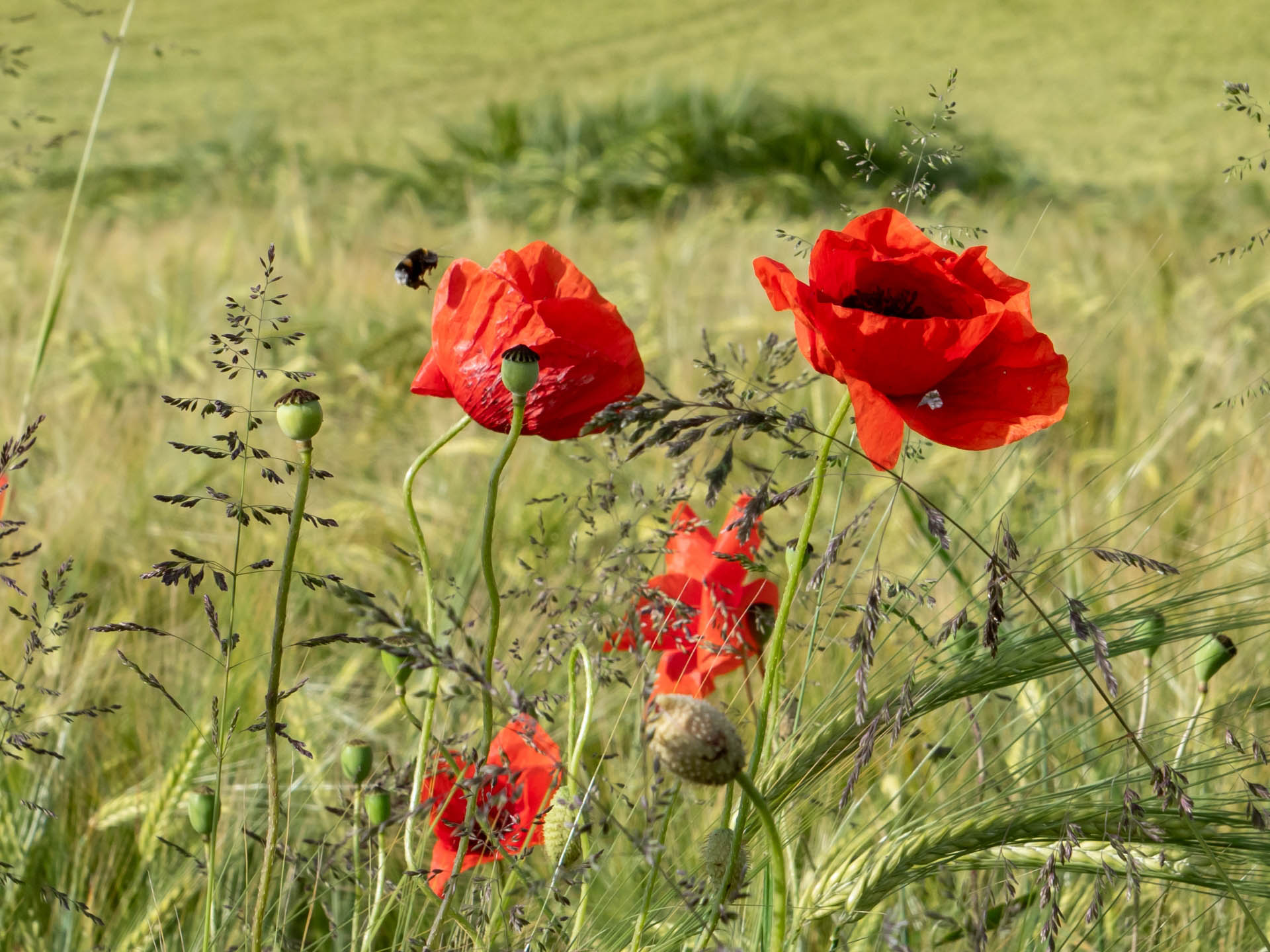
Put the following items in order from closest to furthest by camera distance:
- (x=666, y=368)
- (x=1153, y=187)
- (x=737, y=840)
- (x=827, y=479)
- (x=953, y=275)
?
(x=737, y=840) → (x=953, y=275) → (x=827, y=479) → (x=666, y=368) → (x=1153, y=187)

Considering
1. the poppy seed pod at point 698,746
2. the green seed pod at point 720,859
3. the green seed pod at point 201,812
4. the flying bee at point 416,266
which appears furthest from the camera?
the flying bee at point 416,266

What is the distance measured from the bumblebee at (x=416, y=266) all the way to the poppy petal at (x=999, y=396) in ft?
1.32

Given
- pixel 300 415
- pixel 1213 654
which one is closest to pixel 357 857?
pixel 300 415

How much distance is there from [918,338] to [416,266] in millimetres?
446

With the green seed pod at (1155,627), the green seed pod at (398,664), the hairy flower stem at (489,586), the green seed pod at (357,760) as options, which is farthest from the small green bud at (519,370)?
the green seed pod at (1155,627)

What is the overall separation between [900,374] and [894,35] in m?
10.8

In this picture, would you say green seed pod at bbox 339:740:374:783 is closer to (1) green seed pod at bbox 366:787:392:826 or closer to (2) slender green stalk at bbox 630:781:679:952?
(1) green seed pod at bbox 366:787:392:826

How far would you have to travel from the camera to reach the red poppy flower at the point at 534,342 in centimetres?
57

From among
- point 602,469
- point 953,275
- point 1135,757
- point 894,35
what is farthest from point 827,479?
point 894,35

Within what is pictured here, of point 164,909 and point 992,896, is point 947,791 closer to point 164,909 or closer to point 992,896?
point 992,896

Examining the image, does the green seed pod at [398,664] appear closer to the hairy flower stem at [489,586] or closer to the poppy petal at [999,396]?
the hairy flower stem at [489,586]

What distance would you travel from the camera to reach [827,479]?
147 centimetres

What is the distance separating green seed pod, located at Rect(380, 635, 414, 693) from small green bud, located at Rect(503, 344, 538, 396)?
0.12m

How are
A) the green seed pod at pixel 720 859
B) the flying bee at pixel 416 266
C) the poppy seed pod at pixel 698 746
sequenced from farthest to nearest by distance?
the flying bee at pixel 416 266 < the green seed pod at pixel 720 859 < the poppy seed pod at pixel 698 746
